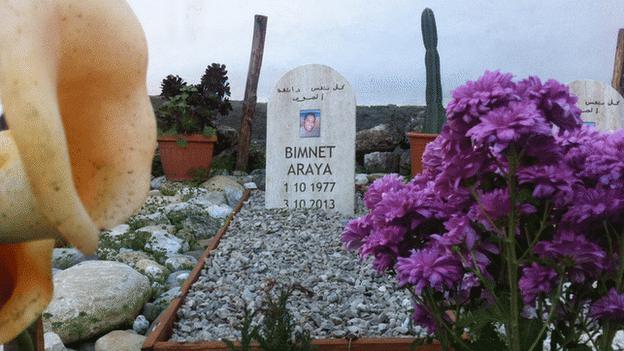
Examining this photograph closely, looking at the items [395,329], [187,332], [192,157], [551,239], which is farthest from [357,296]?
[192,157]

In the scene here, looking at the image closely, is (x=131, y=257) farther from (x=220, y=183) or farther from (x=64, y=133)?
(x=64, y=133)

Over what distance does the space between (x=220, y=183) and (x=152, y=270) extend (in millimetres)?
3807

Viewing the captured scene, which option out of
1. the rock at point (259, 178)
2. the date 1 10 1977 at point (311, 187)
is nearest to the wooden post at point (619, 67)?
the rock at point (259, 178)

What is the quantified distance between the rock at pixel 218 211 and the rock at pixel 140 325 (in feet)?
9.37

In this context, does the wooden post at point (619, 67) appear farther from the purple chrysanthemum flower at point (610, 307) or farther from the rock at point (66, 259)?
the purple chrysanthemum flower at point (610, 307)

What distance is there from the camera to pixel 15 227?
44 cm

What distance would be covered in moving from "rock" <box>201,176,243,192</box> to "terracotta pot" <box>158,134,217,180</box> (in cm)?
19

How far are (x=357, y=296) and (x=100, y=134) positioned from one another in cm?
304

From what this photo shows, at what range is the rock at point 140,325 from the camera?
3262 millimetres

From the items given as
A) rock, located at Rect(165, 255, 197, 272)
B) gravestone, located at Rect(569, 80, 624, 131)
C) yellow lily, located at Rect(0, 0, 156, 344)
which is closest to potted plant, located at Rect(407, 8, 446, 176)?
gravestone, located at Rect(569, 80, 624, 131)

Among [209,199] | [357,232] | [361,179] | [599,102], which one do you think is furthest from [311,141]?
[357,232]

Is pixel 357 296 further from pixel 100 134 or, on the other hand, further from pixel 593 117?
pixel 593 117

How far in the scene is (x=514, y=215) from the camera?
138 centimetres

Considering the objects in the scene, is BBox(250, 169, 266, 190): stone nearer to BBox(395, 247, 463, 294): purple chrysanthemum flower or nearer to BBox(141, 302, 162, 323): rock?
BBox(141, 302, 162, 323): rock
